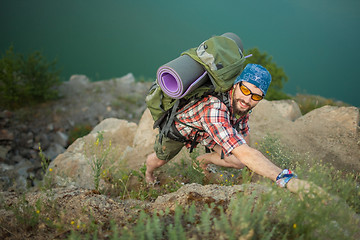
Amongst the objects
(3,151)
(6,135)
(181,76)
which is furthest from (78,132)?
(181,76)

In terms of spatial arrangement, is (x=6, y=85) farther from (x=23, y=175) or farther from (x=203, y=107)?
(x=203, y=107)

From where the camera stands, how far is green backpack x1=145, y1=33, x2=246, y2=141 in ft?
8.92

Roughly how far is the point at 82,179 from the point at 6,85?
671cm

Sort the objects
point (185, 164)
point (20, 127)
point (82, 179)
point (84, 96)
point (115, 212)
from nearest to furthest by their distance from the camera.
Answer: point (115, 212), point (185, 164), point (82, 179), point (20, 127), point (84, 96)

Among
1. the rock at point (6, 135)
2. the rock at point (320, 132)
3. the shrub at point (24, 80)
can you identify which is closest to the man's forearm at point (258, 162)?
the rock at point (320, 132)

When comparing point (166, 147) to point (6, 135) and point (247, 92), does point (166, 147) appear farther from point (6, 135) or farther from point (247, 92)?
point (6, 135)

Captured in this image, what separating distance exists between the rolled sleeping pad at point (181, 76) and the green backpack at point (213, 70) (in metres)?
0.07

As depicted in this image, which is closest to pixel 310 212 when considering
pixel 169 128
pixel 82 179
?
pixel 169 128

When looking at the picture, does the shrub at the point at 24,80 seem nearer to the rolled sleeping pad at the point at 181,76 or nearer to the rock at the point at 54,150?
the rock at the point at 54,150

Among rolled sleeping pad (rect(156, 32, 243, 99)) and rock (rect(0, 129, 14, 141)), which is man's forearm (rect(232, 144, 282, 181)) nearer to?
rolled sleeping pad (rect(156, 32, 243, 99))

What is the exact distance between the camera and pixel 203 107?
285 cm

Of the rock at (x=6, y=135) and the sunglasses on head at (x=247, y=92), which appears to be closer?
the sunglasses on head at (x=247, y=92)

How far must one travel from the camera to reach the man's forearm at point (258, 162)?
2.40 m

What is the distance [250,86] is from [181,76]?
30.0 inches
